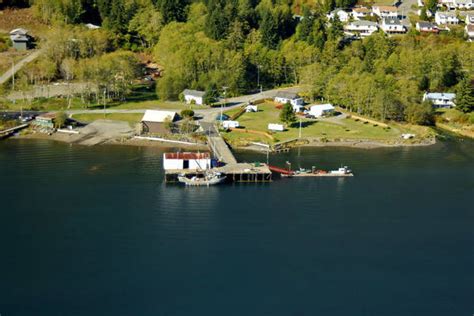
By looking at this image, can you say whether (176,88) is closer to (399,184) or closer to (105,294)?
(399,184)

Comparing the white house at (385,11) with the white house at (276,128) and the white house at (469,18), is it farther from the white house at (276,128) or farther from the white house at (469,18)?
the white house at (276,128)

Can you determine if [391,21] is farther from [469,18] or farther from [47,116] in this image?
[47,116]

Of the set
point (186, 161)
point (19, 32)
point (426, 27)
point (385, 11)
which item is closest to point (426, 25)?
point (426, 27)

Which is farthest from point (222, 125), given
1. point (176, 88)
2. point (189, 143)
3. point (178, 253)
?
point (178, 253)

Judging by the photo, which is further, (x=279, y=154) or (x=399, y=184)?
(x=279, y=154)

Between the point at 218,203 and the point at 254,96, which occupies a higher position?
the point at 254,96

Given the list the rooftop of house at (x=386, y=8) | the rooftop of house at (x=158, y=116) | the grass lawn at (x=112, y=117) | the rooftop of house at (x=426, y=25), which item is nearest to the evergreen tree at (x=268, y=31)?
the rooftop of house at (x=386, y=8)

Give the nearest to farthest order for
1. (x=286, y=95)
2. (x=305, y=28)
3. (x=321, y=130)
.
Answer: (x=321, y=130), (x=286, y=95), (x=305, y=28)

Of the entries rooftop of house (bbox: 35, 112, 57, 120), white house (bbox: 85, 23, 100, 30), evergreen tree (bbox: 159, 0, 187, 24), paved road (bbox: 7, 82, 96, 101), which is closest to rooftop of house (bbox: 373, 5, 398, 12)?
evergreen tree (bbox: 159, 0, 187, 24)
